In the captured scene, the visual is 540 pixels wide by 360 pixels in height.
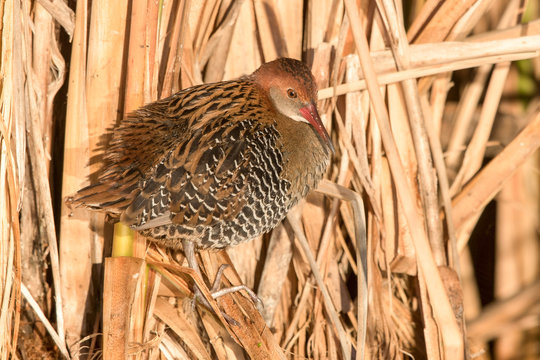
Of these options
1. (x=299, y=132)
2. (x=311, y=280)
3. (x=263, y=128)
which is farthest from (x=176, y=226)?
(x=311, y=280)

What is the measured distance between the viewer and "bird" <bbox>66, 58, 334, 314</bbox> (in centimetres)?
179

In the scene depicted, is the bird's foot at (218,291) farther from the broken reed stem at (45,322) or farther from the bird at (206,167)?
the broken reed stem at (45,322)

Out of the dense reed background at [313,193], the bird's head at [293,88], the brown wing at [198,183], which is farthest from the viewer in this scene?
the bird's head at [293,88]

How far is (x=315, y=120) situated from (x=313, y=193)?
1.21 ft

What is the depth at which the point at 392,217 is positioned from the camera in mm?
2340

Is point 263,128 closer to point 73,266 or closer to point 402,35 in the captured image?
point 402,35

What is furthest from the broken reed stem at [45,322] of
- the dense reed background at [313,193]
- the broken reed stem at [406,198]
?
the broken reed stem at [406,198]

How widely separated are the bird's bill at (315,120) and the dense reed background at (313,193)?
144 millimetres

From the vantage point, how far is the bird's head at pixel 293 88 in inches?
80.8

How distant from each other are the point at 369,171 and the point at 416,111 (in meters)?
0.27

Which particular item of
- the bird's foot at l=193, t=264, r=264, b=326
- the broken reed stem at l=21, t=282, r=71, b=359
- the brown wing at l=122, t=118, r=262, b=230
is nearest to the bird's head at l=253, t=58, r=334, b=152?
the brown wing at l=122, t=118, r=262, b=230

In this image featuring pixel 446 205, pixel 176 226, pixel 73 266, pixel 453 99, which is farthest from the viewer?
pixel 453 99

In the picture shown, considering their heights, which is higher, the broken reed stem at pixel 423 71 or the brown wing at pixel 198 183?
the broken reed stem at pixel 423 71

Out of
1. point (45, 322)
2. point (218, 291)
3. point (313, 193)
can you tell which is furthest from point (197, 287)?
point (313, 193)
